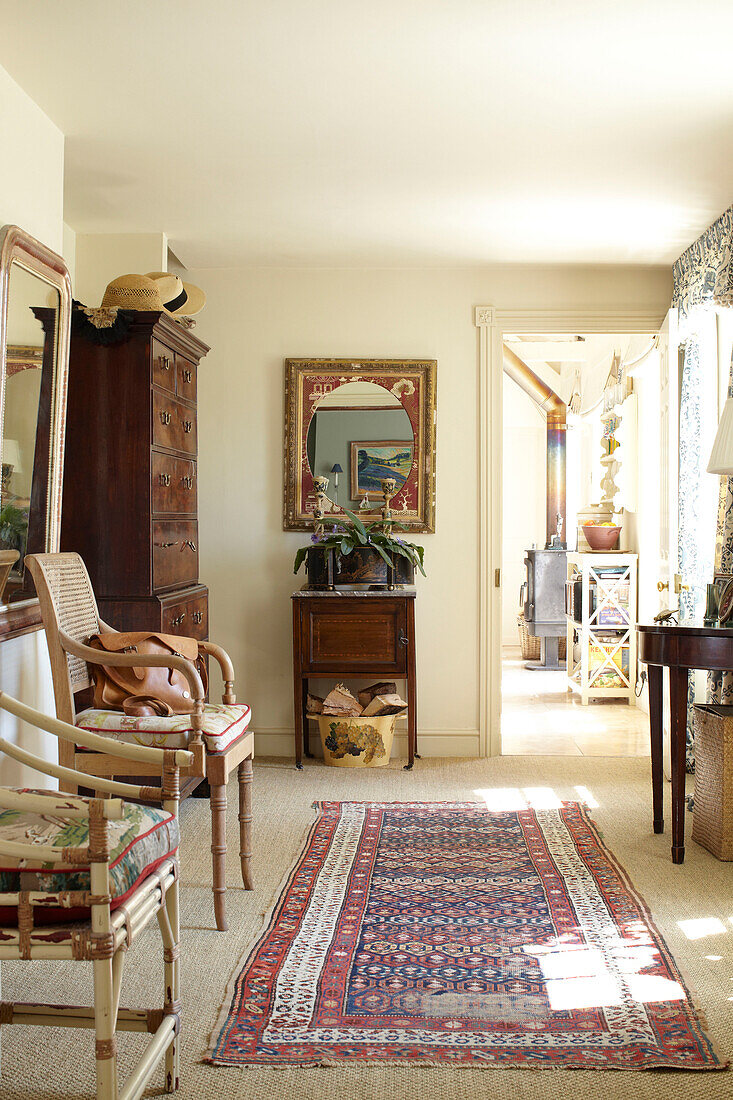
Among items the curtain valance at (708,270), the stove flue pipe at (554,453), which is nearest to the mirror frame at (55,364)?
the curtain valance at (708,270)

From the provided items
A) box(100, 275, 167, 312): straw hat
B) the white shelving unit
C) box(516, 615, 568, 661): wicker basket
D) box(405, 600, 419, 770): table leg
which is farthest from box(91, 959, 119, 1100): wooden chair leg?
box(516, 615, 568, 661): wicker basket

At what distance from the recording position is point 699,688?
461 cm

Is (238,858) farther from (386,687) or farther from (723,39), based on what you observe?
(723,39)

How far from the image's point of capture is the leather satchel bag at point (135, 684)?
303 centimetres

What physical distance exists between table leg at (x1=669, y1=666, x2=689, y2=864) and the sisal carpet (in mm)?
91

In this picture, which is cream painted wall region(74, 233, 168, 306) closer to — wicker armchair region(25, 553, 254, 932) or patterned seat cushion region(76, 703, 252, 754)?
wicker armchair region(25, 553, 254, 932)

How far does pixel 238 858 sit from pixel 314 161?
Result: 264cm

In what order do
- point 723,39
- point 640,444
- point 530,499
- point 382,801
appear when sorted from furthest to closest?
point 530,499 → point 640,444 → point 382,801 → point 723,39

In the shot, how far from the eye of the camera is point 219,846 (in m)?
2.87

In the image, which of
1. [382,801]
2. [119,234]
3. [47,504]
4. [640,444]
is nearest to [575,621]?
[640,444]

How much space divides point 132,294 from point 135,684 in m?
1.70

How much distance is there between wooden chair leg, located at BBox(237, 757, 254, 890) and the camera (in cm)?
315

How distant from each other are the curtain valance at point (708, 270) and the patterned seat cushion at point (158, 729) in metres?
2.78

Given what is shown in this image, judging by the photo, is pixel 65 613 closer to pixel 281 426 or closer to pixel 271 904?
pixel 271 904
